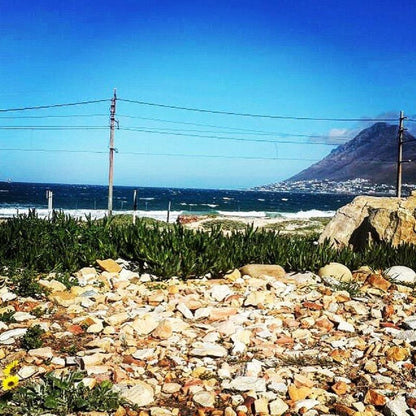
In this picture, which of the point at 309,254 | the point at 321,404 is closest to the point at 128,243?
the point at 309,254

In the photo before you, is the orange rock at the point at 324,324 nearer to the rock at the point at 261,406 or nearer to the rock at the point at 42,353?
the rock at the point at 261,406

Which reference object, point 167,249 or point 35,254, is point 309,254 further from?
point 35,254

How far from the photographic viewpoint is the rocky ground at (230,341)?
3.85 meters

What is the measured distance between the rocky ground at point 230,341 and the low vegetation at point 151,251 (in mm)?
340

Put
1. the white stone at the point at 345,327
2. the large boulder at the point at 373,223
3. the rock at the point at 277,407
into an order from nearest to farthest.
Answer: the rock at the point at 277,407, the white stone at the point at 345,327, the large boulder at the point at 373,223

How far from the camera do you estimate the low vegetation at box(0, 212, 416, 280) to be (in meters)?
7.48

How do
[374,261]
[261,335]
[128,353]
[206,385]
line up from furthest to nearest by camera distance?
[374,261], [261,335], [128,353], [206,385]

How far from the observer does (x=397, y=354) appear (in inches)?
184

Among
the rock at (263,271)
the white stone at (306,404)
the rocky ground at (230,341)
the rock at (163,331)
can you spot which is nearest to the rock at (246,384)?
the rocky ground at (230,341)

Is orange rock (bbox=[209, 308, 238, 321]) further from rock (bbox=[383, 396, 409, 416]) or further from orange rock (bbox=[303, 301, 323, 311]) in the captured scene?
rock (bbox=[383, 396, 409, 416])

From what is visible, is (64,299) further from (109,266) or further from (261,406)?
(261,406)

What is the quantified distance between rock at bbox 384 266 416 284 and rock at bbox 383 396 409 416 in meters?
4.81

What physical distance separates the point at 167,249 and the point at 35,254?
2.14 meters

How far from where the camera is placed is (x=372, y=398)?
148 inches
